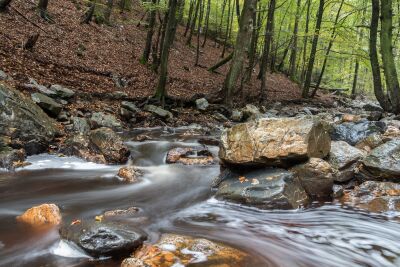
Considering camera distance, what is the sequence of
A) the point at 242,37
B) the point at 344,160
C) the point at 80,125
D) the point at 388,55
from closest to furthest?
the point at 344,160 → the point at 80,125 → the point at 388,55 → the point at 242,37

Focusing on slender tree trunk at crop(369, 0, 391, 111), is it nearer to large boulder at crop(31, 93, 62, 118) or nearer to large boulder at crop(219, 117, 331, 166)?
large boulder at crop(219, 117, 331, 166)

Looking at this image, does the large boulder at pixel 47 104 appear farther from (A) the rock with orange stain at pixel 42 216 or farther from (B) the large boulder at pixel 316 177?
(B) the large boulder at pixel 316 177

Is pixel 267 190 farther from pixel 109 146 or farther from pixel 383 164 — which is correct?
pixel 109 146

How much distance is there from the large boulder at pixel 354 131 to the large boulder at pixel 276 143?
2173mm

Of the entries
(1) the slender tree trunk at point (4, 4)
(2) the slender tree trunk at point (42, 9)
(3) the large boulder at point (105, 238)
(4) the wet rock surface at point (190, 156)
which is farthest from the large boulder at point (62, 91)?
(3) the large boulder at point (105, 238)

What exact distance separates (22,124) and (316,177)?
19.0 feet

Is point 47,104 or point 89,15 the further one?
point 89,15

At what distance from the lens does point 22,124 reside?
24.2ft

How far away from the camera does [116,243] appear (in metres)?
3.68

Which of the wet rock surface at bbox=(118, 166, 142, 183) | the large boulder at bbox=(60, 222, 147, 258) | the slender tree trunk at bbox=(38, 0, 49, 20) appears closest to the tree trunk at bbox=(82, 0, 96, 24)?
the slender tree trunk at bbox=(38, 0, 49, 20)

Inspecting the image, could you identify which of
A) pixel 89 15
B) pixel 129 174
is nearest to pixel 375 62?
pixel 129 174

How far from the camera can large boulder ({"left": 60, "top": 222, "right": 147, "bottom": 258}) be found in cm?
364

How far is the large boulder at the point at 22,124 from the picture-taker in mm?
7156

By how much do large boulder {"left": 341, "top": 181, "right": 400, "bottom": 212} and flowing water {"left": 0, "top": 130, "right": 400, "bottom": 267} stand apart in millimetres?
237
